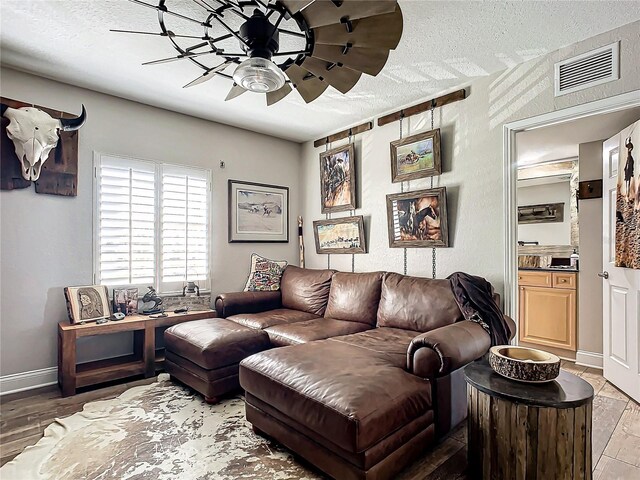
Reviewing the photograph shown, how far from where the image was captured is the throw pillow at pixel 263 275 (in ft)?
13.2

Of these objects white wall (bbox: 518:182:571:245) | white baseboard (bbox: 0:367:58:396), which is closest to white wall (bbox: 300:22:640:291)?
white wall (bbox: 518:182:571:245)

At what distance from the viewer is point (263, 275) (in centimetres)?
409

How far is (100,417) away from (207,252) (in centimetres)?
190

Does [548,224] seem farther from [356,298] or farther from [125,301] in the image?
[125,301]

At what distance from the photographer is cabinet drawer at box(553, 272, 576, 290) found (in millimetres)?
3801

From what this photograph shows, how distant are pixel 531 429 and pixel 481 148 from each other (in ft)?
7.38

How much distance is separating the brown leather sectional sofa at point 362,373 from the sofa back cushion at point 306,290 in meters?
0.36

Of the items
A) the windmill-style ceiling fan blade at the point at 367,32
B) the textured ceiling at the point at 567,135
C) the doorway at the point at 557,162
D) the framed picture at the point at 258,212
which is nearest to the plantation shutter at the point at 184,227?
the framed picture at the point at 258,212

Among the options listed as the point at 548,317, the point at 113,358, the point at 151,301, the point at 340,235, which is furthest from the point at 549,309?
the point at 113,358

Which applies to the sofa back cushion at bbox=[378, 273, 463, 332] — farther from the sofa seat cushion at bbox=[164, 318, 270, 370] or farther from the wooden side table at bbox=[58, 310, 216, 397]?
the wooden side table at bbox=[58, 310, 216, 397]

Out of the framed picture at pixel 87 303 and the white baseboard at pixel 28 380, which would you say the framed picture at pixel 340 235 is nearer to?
the framed picture at pixel 87 303

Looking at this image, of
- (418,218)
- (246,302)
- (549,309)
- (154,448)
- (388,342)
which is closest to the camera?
(154,448)

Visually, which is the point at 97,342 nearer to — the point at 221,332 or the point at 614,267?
the point at 221,332

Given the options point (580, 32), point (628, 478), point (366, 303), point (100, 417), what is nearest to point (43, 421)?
point (100, 417)
